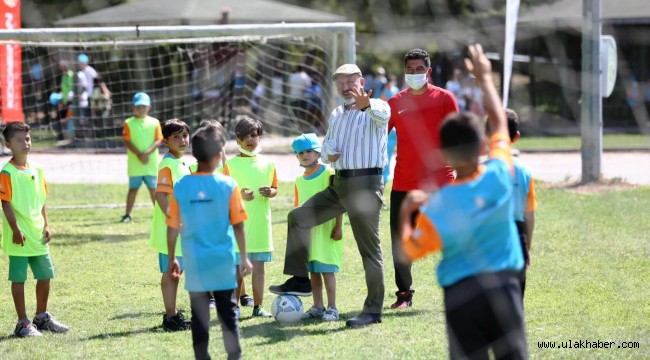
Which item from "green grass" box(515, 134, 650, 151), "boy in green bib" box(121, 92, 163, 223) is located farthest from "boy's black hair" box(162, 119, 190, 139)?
"green grass" box(515, 134, 650, 151)

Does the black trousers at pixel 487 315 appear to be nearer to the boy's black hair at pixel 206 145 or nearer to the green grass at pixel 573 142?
the boy's black hair at pixel 206 145

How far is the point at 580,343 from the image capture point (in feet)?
19.8

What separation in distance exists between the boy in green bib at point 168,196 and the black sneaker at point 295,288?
2.25ft

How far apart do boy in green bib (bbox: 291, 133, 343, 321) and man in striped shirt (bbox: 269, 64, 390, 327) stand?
101 mm

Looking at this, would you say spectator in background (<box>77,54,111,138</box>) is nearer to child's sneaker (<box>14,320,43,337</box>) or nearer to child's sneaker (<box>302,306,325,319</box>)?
child's sneaker (<box>14,320,43,337</box>)

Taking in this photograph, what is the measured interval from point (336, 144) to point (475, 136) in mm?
2711

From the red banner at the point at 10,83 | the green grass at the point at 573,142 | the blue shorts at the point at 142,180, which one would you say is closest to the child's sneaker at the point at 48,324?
the blue shorts at the point at 142,180

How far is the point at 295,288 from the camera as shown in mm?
6844

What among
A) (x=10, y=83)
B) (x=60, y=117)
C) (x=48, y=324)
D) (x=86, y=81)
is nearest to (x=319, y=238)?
(x=48, y=324)

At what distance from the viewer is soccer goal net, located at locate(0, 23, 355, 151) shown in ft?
60.4

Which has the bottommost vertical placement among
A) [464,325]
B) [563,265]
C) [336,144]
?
[563,265]

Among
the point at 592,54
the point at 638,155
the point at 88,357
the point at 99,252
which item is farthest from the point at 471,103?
the point at 88,357

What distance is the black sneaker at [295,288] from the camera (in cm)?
684

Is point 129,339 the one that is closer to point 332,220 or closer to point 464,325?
point 332,220
